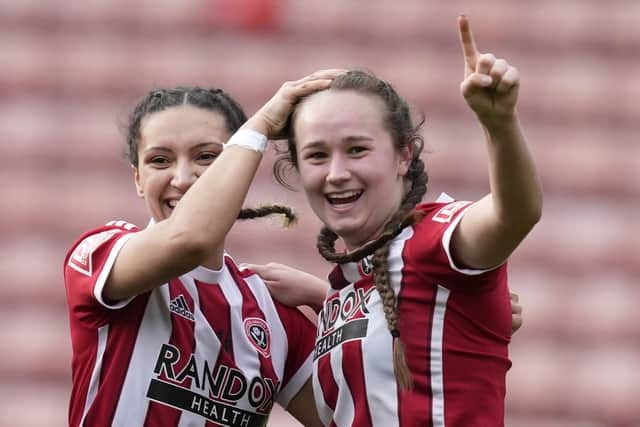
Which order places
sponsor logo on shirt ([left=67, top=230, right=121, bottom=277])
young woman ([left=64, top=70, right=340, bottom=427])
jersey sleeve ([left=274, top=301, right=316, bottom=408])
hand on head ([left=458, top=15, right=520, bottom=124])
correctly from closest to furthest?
1. hand on head ([left=458, top=15, right=520, bottom=124])
2. young woman ([left=64, top=70, right=340, bottom=427])
3. sponsor logo on shirt ([left=67, top=230, right=121, bottom=277])
4. jersey sleeve ([left=274, top=301, right=316, bottom=408])

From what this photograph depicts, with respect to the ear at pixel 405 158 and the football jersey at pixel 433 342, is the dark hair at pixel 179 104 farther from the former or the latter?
the football jersey at pixel 433 342

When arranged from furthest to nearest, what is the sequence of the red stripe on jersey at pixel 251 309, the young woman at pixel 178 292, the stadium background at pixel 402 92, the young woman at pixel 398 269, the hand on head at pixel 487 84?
the stadium background at pixel 402 92, the red stripe on jersey at pixel 251 309, the young woman at pixel 178 292, the young woman at pixel 398 269, the hand on head at pixel 487 84

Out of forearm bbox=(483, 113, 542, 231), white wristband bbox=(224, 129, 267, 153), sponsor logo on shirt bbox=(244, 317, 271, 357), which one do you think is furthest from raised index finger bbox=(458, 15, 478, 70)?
sponsor logo on shirt bbox=(244, 317, 271, 357)

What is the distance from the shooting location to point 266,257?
5457 mm

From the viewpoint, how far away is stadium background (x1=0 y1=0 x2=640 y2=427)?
5.26 m

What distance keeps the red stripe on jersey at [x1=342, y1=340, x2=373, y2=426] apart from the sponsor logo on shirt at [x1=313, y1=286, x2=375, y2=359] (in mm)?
22

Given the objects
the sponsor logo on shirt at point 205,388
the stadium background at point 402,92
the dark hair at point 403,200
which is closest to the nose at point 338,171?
the dark hair at point 403,200

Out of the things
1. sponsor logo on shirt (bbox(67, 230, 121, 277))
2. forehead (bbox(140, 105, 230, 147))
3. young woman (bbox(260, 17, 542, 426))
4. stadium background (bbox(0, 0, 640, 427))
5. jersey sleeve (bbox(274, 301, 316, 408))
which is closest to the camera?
young woman (bbox(260, 17, 542, 426))

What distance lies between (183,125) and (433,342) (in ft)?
2.09

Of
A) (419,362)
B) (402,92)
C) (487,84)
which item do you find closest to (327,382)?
(419,362)

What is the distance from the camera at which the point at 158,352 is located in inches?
102

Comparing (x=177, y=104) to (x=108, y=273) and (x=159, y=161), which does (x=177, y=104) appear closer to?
(x=159, y=161)

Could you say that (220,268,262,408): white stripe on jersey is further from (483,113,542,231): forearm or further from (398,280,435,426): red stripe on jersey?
(483,113,542,231): forearm

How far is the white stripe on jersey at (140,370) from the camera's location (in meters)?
2.58
